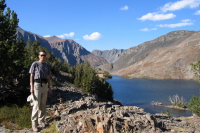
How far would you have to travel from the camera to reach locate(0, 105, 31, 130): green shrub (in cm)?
1104

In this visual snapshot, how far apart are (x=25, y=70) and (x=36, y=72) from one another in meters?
10.5

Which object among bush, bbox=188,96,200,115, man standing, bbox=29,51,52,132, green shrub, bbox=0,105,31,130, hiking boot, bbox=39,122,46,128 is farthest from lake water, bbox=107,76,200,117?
man standing, bbox=29,51,52,132

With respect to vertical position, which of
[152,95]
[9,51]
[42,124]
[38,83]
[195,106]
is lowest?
[152,95]

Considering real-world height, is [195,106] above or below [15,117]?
below

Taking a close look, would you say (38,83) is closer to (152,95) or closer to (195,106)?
(195,106)

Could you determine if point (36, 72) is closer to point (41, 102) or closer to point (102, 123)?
point (41, 102)

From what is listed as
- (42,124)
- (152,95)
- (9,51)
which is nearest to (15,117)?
(42,124)

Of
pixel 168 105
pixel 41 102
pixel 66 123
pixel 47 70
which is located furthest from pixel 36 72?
pixel 168 105

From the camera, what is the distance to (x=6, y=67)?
17594mm

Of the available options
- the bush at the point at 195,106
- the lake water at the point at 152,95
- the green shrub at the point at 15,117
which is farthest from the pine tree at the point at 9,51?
the lake water at the point at 152,95

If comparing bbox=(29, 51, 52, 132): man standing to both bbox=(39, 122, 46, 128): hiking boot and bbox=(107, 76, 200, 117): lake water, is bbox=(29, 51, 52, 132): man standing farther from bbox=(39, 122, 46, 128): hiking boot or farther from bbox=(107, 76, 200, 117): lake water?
bbox=(107, 76, 200, 117): lake water

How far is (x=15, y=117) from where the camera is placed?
12328mm

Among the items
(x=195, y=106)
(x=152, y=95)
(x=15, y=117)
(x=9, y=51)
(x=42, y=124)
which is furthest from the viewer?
(x=152, y=95)

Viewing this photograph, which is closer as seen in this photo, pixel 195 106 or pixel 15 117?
pixel 15 117
